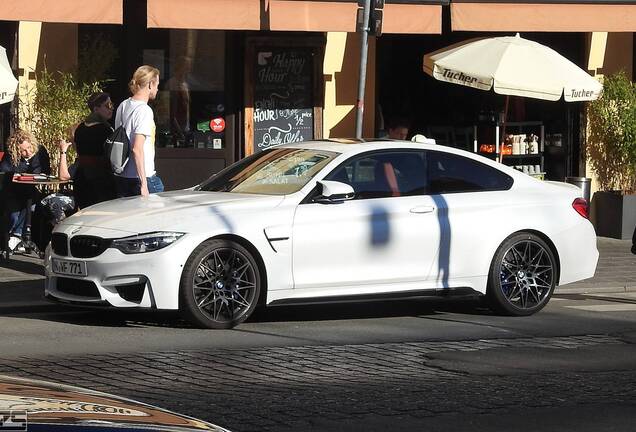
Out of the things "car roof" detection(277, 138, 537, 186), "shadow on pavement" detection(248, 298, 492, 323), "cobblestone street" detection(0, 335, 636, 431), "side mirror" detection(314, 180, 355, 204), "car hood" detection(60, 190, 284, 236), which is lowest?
"cobblestone street" detection(0, 335, 636, 431)

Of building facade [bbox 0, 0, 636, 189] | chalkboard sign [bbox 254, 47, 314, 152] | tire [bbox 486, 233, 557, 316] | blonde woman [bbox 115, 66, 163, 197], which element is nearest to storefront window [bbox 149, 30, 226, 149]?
building facade [bbox 0, 0, 636, 189]

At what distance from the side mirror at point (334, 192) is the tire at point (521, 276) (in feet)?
4.93

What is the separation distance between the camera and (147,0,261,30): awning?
15945 millimetres

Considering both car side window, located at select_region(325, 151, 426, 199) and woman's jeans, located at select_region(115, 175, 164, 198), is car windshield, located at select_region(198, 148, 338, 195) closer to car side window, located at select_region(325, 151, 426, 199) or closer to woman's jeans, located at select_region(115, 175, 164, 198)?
car side window, located at select_region(325, 151, 426, 199)

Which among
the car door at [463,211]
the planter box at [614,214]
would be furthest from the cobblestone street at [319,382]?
the planter box at [614,214]

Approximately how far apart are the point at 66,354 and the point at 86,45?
29.8 ft

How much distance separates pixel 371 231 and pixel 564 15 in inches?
306

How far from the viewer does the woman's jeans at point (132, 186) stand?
41.5 ft

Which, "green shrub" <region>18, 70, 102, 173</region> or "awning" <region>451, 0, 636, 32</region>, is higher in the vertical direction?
"awning" <region>451, 0, 636, 32</region>

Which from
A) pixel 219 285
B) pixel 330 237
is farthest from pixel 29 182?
pixel 330 237

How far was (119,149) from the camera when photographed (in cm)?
1261

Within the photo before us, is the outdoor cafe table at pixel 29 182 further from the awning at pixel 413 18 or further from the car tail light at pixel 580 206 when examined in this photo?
the car tail light at pixel 580 206

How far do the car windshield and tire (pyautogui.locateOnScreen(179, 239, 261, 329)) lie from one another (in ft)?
2.61

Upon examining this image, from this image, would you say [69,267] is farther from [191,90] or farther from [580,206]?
[191,90]
